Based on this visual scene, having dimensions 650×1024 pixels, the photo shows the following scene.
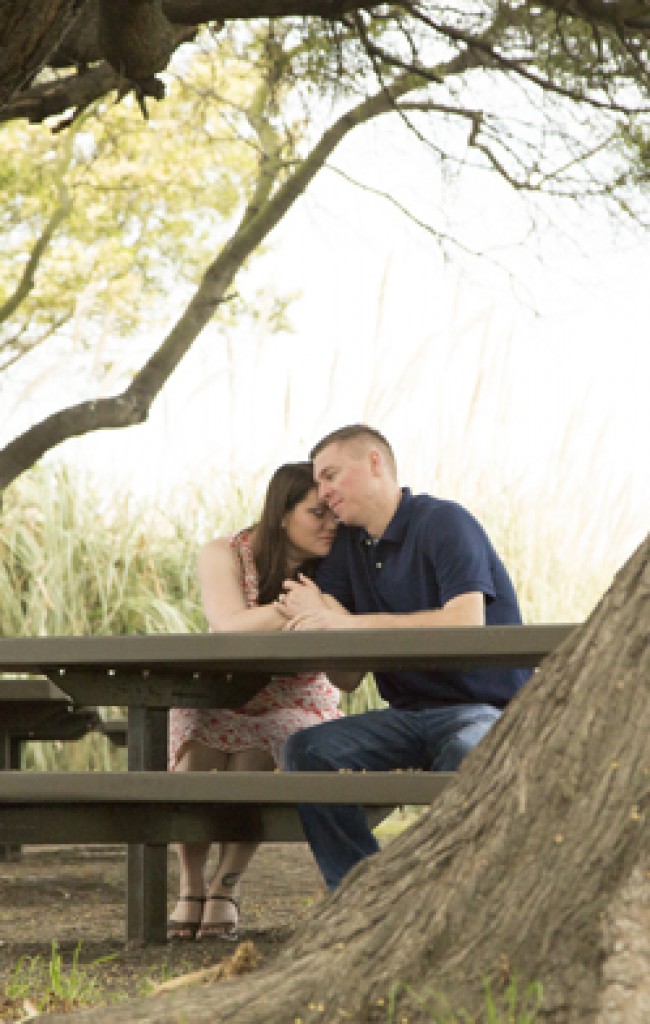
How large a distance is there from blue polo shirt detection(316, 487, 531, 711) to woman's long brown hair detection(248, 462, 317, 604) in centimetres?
12

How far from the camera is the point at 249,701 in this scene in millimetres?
3143

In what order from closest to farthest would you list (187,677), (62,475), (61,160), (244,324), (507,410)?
(187,677) < (62,475) < (507,410) < (61,160) < (244,324)

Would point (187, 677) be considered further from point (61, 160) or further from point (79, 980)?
point (61, 160)

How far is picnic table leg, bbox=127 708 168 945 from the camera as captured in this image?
2764 millimetres

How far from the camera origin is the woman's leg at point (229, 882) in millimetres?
3008

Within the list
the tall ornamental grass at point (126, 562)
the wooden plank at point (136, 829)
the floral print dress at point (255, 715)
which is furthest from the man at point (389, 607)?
the tall ornamental grass at point (126, 562)

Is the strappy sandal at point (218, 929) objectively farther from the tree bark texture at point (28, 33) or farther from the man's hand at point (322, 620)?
the tree bark texture at point (28, 33)

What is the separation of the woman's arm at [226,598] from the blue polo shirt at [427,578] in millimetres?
200

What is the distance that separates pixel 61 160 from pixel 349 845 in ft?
19.6

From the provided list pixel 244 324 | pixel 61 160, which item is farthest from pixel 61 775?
pixel 244 324

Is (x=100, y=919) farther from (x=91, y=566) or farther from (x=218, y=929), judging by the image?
(x=91, y=566)

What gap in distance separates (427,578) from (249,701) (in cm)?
52

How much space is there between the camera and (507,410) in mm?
6781

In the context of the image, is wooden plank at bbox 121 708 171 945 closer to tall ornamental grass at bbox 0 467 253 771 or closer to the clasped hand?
the clasped hand
